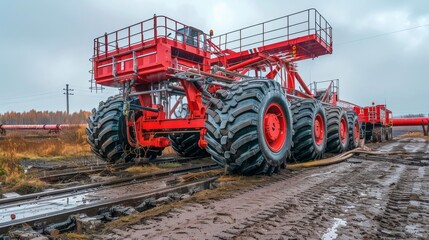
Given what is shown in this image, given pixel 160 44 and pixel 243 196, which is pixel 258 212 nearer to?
pixel 243 196

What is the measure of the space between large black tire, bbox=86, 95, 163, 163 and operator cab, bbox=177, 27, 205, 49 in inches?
86.5

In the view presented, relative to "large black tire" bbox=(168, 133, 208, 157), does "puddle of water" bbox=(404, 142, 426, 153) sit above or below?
below

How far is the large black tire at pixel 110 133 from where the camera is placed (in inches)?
317

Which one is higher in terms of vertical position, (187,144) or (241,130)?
(241,130)

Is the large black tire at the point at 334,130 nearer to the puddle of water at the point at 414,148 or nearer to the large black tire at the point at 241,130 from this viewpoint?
the puddle of water at the point at 414,148

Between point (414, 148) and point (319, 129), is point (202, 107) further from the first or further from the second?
point (414, 148)

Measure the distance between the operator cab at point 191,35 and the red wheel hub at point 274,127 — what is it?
2.68 meters

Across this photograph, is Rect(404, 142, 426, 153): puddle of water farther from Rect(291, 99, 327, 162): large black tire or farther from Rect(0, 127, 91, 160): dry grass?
Rect(0, 127, 91, 160): dry grass

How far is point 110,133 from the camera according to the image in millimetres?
8055

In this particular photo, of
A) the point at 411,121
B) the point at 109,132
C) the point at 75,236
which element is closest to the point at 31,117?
the point at 411,121

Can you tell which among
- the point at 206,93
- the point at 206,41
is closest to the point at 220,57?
the point at 206,41

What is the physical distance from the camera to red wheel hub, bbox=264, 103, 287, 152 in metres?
6.33

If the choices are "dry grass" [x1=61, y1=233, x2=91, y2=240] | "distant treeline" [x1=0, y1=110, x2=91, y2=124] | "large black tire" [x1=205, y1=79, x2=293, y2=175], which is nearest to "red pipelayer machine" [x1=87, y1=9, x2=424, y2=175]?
"large black tire" [x1=205, y1=79, x2=293, y2=175]

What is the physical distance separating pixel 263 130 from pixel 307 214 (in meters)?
2.34
